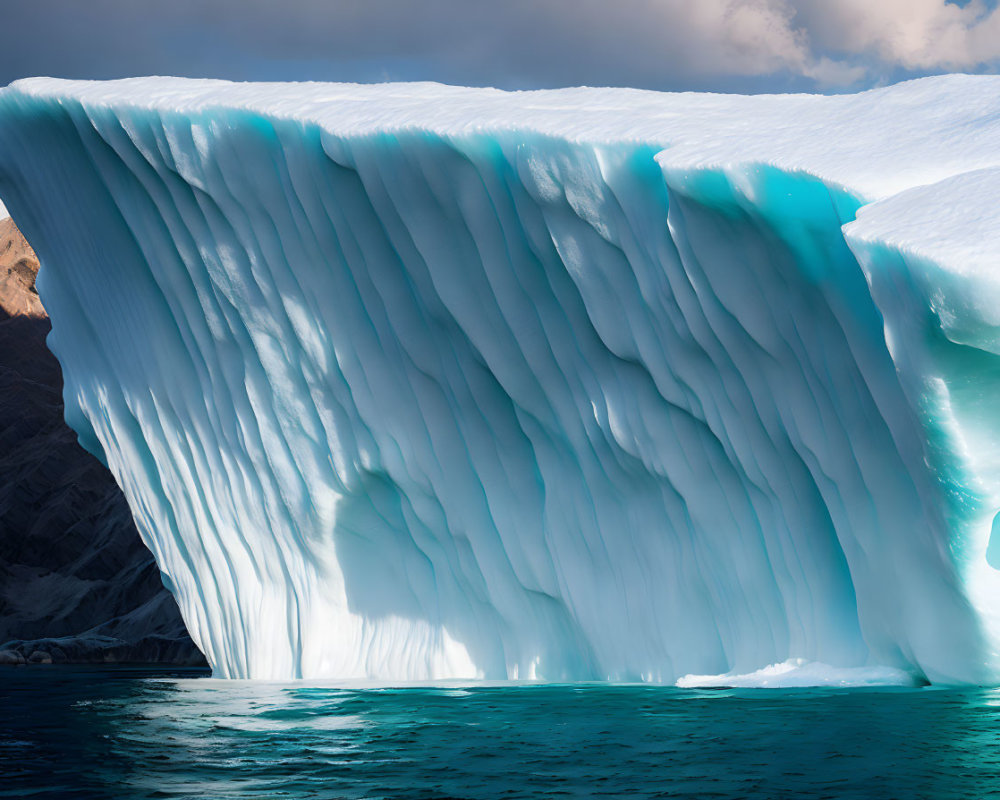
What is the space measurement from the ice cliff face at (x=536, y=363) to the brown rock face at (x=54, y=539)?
1392 centimetres

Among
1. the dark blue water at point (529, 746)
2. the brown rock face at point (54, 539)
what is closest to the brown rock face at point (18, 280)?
the brown rock face at point (54, 539)

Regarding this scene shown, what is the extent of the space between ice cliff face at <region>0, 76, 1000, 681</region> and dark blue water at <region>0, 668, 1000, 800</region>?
1090 millimetres

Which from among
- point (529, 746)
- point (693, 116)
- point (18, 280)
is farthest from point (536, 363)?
point (18, 280)

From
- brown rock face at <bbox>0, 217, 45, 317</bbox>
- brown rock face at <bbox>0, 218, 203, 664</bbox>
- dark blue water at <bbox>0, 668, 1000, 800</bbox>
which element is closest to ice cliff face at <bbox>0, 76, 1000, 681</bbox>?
dark blue water at <bbox>0, 668, 1000, 800</bbox>

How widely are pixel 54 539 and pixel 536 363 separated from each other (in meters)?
24.8

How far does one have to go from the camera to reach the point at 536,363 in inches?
315

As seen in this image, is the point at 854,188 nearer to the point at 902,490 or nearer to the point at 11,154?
the point at 902,490

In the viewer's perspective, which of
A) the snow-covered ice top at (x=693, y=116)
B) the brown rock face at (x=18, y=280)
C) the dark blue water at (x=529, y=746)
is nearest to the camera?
the dark blue water at (x=529, y=746)

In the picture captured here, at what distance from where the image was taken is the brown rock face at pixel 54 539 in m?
22.7

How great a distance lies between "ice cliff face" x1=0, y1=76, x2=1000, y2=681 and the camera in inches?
247

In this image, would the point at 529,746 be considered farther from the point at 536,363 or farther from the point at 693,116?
the point at 693,116

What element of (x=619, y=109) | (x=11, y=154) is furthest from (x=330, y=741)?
(x=11, y=154)

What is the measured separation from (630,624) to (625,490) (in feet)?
3.42

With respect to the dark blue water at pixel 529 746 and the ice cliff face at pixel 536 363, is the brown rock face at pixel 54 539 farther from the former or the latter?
the dark blue water at pixel 529 746
